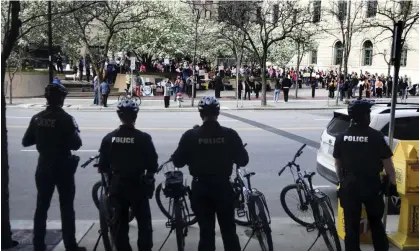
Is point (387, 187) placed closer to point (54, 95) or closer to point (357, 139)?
point (357, 139)

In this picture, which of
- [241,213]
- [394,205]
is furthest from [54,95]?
[394,205]

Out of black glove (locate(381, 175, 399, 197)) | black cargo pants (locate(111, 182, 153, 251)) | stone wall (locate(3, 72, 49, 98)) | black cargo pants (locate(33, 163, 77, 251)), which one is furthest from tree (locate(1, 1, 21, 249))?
stone wall (locate(3, 72, 49, 98))

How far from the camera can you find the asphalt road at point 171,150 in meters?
7.80

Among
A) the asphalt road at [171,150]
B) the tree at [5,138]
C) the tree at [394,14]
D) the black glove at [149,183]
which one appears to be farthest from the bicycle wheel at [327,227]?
the tree at [394,14]

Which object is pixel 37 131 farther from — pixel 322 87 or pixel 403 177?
pixel 322 87

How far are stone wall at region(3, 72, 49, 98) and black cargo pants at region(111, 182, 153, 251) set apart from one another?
92.0 ft

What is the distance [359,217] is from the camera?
4.91 m

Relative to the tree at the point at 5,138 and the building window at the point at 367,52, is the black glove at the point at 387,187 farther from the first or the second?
the building window at the point at 367,52

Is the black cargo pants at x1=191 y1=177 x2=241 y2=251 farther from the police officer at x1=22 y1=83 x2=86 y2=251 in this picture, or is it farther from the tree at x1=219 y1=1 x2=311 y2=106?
the tree at x1=219 y1=1 x2=311 y2=106

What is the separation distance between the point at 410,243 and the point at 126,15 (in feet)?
103

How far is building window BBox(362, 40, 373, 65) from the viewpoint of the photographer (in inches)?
1962

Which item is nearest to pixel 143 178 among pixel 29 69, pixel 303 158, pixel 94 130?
pixel 303 158

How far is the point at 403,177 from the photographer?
5.48 metres

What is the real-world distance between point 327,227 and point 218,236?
4.33ft
